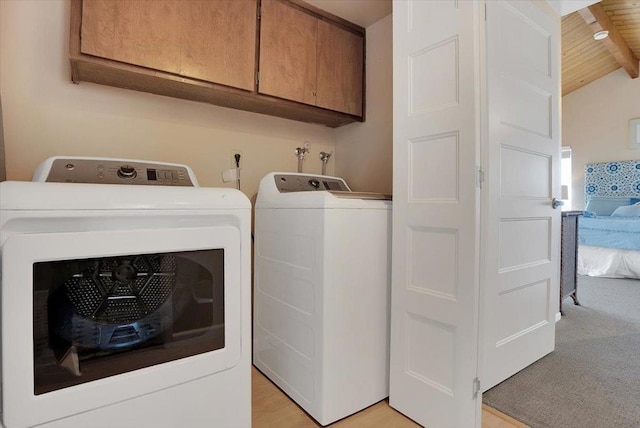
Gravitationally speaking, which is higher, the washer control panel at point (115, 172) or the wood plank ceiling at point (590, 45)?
the wood plank ceiling at point (590, 45)

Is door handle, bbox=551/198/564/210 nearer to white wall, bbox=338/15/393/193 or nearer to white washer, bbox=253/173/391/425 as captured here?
white wall, bbox=338/15/393/193

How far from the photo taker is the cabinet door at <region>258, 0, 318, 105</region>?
71.3 inches

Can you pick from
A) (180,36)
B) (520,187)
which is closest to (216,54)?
(180,36)

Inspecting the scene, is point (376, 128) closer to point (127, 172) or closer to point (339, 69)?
point (339, 69)

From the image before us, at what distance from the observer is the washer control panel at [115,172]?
1305mm

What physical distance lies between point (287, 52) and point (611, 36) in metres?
5.02

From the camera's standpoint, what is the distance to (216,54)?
165 centimetres

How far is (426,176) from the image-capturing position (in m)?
1.40

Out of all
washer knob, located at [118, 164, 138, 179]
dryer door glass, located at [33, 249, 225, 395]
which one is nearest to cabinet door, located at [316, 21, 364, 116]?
washer knob, located at [118, 164, 138, 179]

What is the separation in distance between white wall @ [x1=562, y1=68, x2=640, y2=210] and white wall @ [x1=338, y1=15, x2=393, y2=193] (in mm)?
5925

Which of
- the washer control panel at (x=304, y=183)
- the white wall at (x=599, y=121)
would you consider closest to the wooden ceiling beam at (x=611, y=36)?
the white wall at (x=599, y=121)

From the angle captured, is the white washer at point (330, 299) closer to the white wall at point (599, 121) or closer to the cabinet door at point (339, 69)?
the cabinet door at point (339, 69)

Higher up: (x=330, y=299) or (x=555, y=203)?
(x=555, y=203)

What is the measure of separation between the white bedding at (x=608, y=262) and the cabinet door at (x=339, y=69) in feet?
13.4
